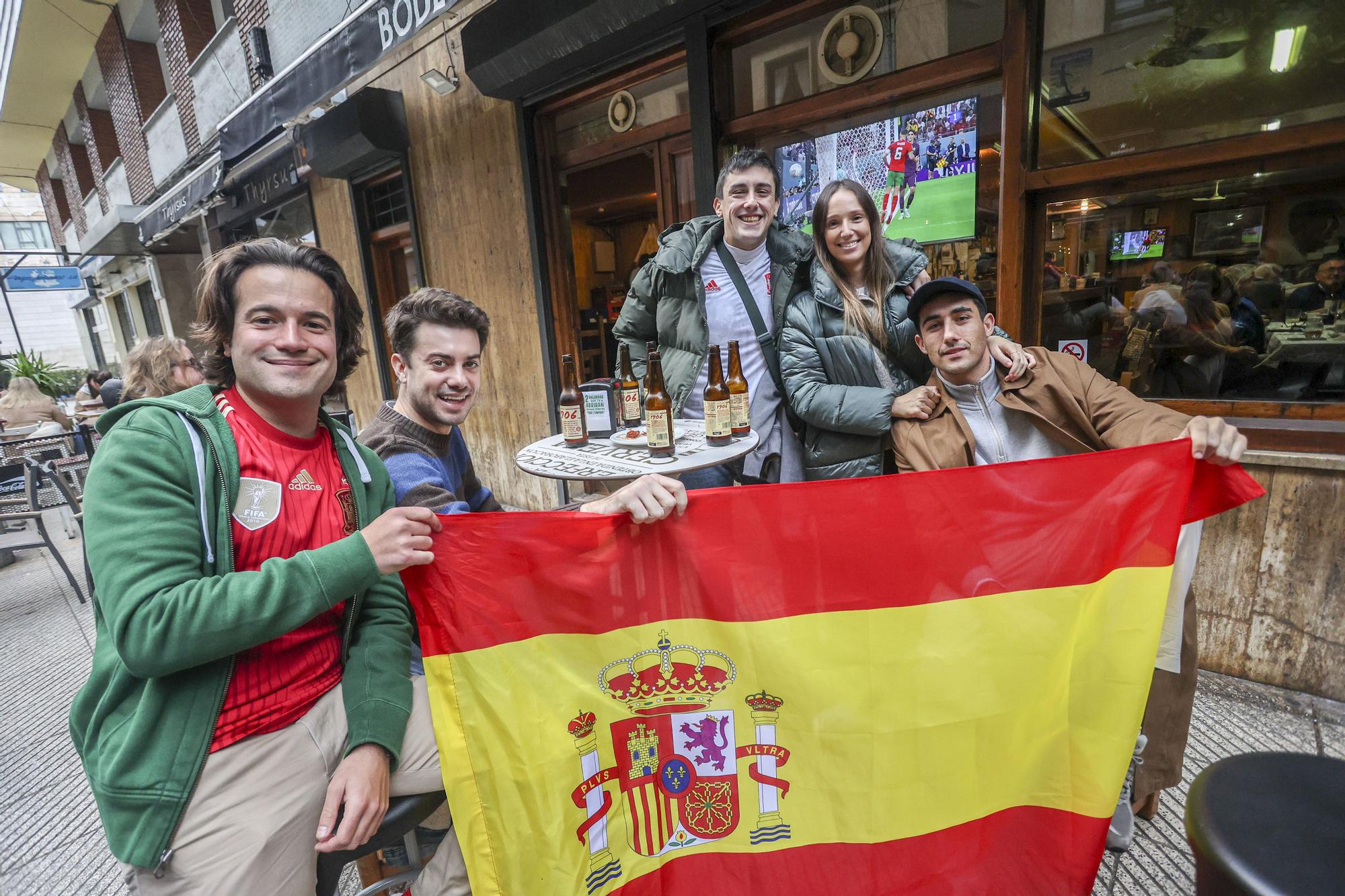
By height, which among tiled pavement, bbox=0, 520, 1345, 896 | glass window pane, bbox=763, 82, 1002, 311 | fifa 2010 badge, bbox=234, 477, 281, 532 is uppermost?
glass window pane, bbox=763, 82, 1002, 311

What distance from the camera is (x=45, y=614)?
177 inches

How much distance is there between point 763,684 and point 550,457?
146 cm

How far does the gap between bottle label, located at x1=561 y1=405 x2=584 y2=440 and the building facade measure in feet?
6.97

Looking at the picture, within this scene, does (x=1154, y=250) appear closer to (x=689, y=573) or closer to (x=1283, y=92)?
(x=1283, y=92)

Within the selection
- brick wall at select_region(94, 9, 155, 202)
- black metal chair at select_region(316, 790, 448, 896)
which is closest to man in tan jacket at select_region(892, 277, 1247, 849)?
black metal chair at select_region(316, 790, 448, 896)

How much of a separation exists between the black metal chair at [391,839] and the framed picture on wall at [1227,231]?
3539mm

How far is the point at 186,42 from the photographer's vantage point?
1018 cm

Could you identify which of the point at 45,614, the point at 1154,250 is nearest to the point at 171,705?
the point at 1154,250

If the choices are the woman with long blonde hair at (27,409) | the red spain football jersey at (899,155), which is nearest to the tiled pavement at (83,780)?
the red spain football jersey at (899,155)

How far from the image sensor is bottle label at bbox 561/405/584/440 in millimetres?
2709

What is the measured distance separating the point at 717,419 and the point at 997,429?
39.3 inches

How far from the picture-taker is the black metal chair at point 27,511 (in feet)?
14.4

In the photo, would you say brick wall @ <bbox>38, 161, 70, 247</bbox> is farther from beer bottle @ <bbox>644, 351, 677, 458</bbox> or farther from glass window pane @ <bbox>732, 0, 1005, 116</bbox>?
beer bottle @ <bbox>644, 351, 677, 458</bbox>

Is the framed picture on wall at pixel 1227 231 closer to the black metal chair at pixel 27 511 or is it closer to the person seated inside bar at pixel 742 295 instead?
the person seated inside bar at pixel 742 295
